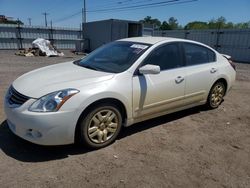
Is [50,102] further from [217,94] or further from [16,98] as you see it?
[217,94]

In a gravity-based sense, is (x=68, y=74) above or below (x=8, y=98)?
above

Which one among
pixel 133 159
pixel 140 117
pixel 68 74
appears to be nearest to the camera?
pixel 133 159

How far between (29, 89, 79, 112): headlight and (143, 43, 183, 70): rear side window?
1.41 m

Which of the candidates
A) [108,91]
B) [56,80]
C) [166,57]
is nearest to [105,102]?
[108,91]


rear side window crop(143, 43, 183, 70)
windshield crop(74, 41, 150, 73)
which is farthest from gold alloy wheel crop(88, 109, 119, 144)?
rear side window crop(143, 43, 183, 70)

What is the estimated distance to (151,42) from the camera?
3.89 m

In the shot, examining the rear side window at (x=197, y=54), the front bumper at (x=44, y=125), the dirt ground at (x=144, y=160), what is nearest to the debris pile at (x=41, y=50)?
the dirt ground at (x=144, y=160)

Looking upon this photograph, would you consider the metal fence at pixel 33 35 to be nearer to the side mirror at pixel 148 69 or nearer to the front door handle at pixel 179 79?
the front door handle at pixel 179 79

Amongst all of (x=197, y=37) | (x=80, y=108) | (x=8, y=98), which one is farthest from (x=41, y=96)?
(x=197, y=37)

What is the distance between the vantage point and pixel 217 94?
5.02 metres

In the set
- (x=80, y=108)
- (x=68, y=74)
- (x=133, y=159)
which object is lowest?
(x=133, y=159)

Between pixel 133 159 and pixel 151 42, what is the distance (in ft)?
6.51

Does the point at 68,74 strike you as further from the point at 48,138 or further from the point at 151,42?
the point at 151,42

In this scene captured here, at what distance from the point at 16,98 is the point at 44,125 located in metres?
0.60
